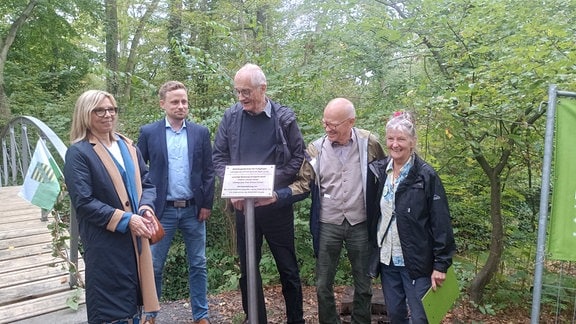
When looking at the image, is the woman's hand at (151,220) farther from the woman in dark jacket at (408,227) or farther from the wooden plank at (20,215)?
the wooden plank at (20,215)

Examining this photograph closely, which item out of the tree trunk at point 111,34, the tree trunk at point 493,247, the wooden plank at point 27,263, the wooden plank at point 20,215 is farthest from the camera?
the tree trunk at point 111,34

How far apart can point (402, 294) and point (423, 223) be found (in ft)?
1.80

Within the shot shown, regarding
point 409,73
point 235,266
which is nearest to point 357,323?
point 235,266

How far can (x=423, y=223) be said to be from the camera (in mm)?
2404

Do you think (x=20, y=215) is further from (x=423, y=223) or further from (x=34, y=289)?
(x=423, y=223)

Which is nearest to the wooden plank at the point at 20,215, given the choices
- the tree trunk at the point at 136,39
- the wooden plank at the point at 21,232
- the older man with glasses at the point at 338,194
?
the wooden plank at the point at 21,232

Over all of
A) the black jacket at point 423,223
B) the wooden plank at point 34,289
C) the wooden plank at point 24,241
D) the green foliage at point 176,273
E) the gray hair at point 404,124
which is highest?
the gray hair at point 404,124

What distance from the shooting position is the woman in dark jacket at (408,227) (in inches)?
94.0

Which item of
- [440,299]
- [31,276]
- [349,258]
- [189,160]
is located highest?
[189,160]

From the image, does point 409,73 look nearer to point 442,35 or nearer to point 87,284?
point 442,35

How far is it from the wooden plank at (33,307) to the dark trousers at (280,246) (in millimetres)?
1314

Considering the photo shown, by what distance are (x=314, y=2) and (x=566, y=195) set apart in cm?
540

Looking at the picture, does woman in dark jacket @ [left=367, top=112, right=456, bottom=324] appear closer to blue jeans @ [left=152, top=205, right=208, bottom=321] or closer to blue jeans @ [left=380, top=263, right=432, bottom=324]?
blue jeans @ [left=380, top=263, right=432, bottom=324]

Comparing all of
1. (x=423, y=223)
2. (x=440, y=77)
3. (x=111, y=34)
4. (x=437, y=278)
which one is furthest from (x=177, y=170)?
(x=111, y=34)
